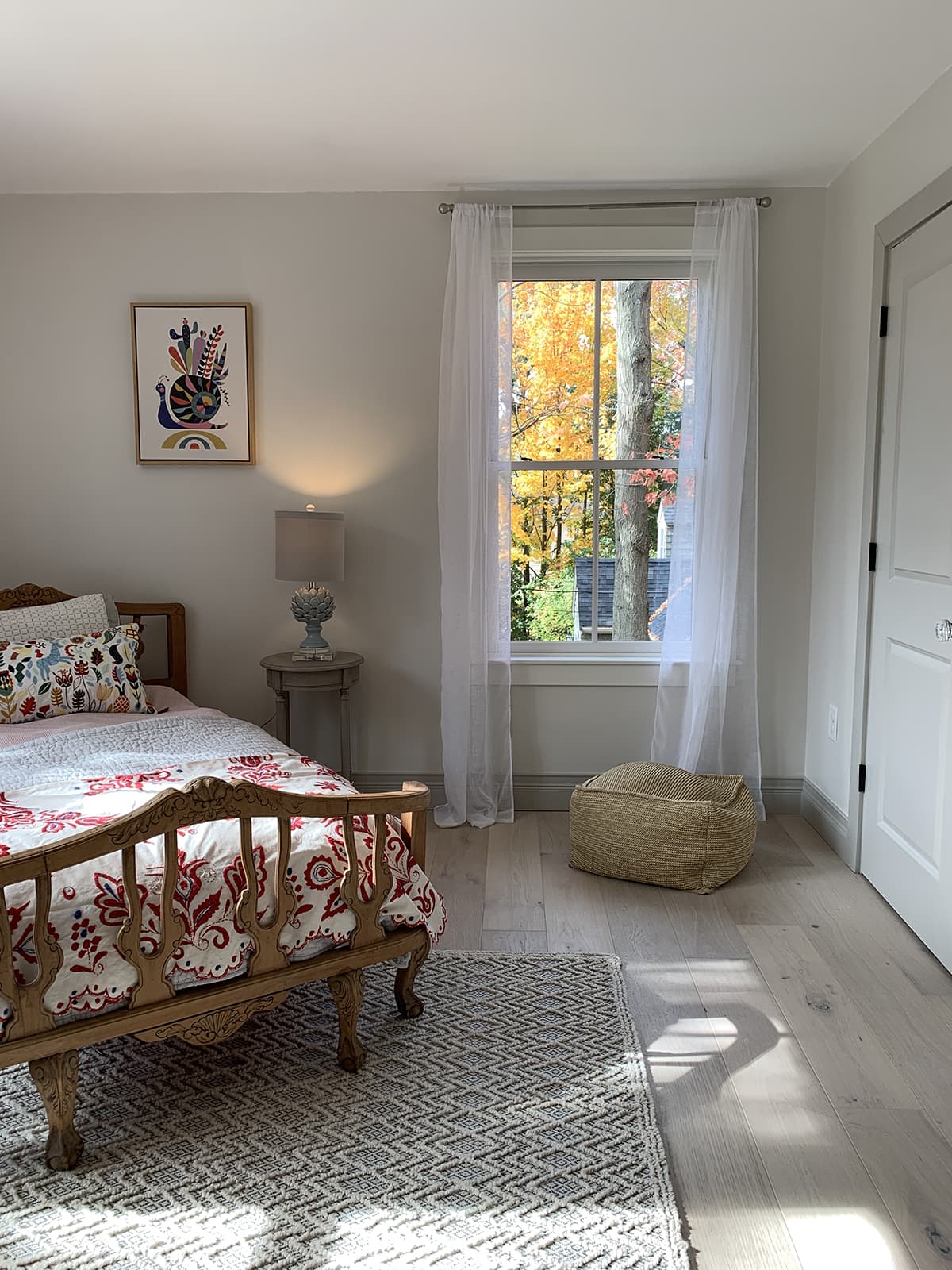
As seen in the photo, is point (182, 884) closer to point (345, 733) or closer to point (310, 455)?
point (345, 733)

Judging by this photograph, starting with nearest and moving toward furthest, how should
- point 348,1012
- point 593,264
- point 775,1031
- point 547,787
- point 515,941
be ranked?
point 348,1012 < point 775,1031 < point 515,941 < point 593,264 < point 547,787

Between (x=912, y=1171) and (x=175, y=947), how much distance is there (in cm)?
150

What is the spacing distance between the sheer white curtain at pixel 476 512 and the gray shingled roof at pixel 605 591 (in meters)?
0.39

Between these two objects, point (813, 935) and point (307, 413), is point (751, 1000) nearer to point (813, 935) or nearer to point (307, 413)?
point (813, 935)

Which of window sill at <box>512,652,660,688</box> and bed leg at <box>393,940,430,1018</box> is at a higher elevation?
window sill at <box>512,652,660,688</box>

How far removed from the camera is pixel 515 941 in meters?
2.99

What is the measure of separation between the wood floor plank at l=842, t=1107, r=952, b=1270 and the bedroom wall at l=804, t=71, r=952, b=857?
161 centimetres

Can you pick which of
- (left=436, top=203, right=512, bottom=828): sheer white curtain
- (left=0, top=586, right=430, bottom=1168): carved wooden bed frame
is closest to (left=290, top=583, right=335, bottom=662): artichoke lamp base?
(left=436, top=203, right=512, bottom=828): sheer white curtain

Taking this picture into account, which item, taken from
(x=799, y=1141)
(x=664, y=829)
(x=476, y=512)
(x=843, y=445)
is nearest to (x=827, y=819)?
(x=664, y=829)

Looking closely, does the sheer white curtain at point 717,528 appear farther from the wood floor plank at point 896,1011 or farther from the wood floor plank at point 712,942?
the wood floor plank at point 896,1011

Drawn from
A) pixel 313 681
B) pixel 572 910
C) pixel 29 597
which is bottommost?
pixel 572 910

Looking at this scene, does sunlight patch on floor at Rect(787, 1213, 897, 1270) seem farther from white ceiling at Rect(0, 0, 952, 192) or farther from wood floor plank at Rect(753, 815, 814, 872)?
white ceiling at Rect(0, 0, 952, 192)

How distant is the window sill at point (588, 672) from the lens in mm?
4160

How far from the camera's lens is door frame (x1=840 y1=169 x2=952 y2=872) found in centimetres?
Answer: 329
